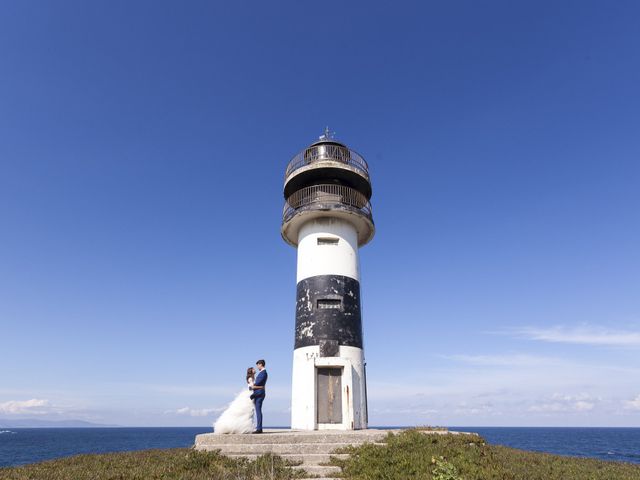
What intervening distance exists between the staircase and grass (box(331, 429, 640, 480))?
54 cm

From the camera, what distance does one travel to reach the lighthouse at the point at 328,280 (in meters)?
14.8

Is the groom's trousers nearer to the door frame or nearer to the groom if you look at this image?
the groom

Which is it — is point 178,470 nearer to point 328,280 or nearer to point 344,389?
point 344,389

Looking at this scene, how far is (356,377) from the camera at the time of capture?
598 inches

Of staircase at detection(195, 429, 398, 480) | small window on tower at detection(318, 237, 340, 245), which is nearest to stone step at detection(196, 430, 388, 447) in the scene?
staircase at detection(195, 429, 398, 480)

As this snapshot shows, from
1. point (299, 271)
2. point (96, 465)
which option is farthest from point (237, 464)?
point (299, 271)

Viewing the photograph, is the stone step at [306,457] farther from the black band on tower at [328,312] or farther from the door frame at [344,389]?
the black band on tower at [328,312]

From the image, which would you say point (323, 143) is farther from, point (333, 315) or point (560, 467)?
point (560, 467)

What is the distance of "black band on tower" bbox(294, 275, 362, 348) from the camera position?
610 inches

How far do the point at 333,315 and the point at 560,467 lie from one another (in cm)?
836

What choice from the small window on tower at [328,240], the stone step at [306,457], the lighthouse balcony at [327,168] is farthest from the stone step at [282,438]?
the lighthouse balcony at [327,168]

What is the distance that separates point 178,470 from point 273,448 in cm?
239

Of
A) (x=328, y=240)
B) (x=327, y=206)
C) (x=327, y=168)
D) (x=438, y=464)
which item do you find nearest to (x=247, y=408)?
(x=438, y=464)

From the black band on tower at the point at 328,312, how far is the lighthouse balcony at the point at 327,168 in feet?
15.2
